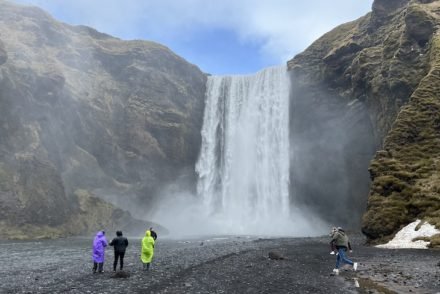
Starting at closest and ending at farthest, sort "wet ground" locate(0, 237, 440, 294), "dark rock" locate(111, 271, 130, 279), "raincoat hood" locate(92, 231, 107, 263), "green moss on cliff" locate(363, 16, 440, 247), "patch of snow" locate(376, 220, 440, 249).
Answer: "wet ground" locate(0, 237, 440, 294) → "dark rock" locate(111, 271, 130, 279) → "raincoat hood" locate(92, 231, 107, 263) → "patch of snow" locate(376, 220, 440, 249) → "green moss on cliff" locate(363, 16, 440, 247)

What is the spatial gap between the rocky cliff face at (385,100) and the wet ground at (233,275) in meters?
11.5

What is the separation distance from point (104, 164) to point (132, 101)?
661 inches

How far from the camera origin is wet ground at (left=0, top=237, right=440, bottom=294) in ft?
61.1

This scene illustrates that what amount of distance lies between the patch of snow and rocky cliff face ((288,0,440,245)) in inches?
36.9

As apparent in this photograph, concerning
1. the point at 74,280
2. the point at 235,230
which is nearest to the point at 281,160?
the point at 235,230

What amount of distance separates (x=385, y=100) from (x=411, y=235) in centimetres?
3388

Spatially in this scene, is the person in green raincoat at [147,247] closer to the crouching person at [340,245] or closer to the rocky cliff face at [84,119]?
the crouching person at [340,245]

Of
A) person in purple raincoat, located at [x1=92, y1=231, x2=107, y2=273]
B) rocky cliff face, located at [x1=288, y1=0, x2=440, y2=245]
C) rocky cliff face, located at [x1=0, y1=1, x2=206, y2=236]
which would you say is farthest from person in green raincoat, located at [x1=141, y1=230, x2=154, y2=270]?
rocky cliff face, located at [x1=0, y1=1, x2=206, y2=236]

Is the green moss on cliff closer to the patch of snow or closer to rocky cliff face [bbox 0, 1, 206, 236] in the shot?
the patch of snow

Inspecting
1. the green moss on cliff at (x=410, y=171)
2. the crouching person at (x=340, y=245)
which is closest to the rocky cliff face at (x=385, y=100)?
the green moss on cliff at (x=410, y=171)

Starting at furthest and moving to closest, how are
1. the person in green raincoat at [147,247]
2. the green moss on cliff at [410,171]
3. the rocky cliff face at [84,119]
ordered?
the rocky cliff face at [84,119]
the green moss on cliff at [410,171]
the person in green raincoat at [147,247]

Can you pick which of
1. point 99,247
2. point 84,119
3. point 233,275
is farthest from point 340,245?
point 84,119

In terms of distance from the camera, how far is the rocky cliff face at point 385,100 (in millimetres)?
43562

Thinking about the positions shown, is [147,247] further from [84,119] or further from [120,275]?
[84,119]
